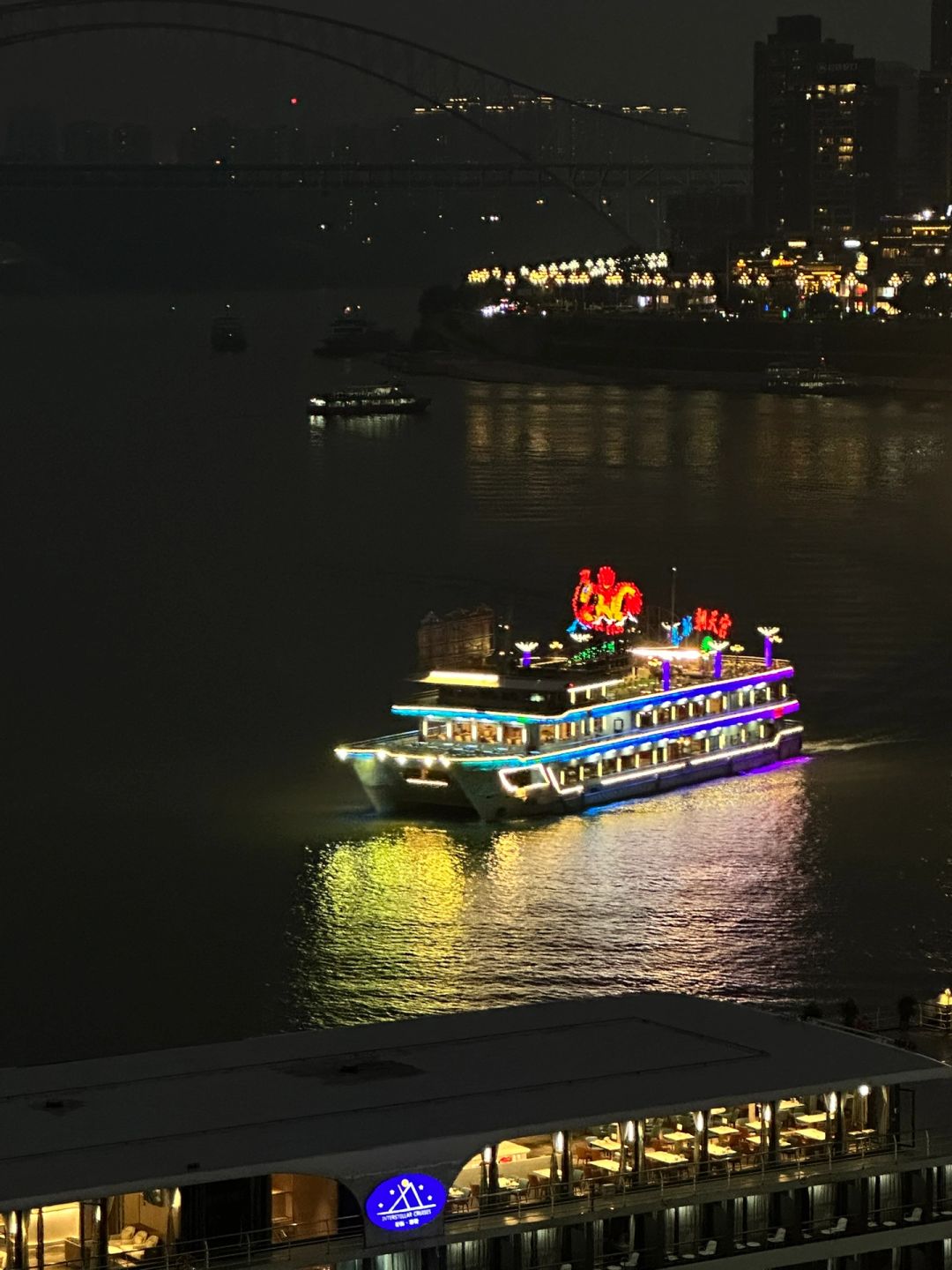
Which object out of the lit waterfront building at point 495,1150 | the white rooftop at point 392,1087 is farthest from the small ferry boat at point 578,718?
the lit waterfront building at point 495,1150

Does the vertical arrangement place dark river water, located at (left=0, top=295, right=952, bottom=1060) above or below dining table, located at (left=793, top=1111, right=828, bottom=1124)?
below

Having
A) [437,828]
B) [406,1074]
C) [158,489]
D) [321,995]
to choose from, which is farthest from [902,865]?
[158,489]

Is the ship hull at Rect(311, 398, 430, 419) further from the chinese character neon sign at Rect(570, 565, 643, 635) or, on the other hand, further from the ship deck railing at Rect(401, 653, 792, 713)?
the chinese character neon sign at Rect(570, 565, 643, 635)

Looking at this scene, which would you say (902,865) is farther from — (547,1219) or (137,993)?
(547,1219)

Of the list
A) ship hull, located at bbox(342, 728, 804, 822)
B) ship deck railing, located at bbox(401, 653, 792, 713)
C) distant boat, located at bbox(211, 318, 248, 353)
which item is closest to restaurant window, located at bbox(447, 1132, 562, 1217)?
ship hull, located at bbox(342, 728, 804, 822)

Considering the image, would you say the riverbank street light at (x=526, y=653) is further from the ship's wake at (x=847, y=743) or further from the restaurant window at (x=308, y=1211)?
the restaurant window at (x=308, y=1211)

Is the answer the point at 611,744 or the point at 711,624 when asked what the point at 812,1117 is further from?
the point at 711,624
